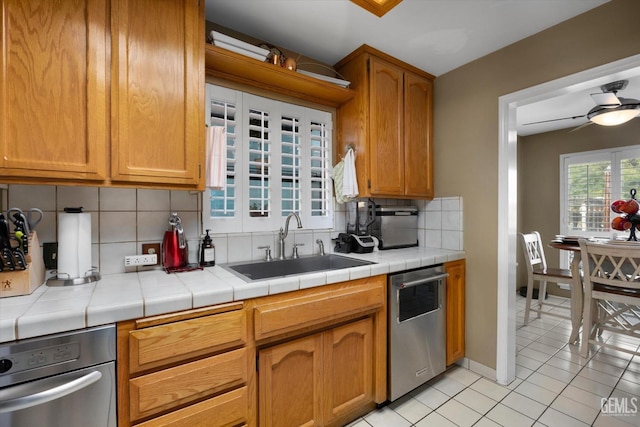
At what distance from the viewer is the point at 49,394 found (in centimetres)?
82

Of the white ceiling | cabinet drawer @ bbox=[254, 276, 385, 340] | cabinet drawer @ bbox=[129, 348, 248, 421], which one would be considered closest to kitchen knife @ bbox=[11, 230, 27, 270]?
cabinet drawer @ bbox=[129, 348, 248, 421]

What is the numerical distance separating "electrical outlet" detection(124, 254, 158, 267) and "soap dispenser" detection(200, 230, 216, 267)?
224 mm

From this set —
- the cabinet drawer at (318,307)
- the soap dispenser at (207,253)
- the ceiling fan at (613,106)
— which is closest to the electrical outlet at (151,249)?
the soap dispenser at (207,253)

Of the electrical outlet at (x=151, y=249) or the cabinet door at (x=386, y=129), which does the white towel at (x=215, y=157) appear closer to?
the electrical outlet at (x=151, y=249)

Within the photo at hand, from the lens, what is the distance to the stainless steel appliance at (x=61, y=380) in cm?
79

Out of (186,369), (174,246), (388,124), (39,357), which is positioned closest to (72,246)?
(174,246)

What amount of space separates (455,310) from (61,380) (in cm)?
220

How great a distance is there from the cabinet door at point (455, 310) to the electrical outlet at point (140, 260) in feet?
A: 6.13

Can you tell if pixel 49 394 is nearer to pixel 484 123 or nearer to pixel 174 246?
pixel 174 246

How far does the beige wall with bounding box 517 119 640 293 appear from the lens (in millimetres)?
3713

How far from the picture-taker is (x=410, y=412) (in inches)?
66.1

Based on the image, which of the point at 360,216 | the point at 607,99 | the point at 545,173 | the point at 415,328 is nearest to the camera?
the point at 415,328

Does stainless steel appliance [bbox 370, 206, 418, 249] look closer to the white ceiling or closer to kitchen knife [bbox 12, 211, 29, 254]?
the white ceiling

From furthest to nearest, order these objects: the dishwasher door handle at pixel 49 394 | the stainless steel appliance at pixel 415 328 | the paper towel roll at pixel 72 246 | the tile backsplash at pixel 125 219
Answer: the stainless steel appliance at pixel 415 328
the tile backsplash at pixel 125 219
the paper towel roll at pixel 72 246
the dishwasher door handle at pixel 49 394
